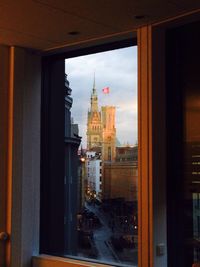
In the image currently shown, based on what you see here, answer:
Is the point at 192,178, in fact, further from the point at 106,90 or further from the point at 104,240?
the point at 106,90

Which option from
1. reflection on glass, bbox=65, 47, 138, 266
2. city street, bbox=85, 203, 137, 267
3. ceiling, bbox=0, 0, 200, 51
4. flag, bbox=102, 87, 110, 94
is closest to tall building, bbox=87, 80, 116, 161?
reflection on glass, bbox=65, 47, 138, 266

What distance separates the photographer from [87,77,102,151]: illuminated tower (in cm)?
554

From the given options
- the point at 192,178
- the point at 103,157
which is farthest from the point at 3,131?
the point at 192,178

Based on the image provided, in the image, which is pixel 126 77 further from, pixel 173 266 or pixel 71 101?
pixel 173 266

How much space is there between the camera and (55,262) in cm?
540

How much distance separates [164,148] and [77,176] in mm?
1393

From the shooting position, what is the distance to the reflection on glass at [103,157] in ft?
16.9

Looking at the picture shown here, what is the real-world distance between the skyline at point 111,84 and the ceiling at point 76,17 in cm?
36

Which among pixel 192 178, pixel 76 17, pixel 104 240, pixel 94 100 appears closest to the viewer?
pixel 76 17

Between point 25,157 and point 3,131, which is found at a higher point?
point 3,131

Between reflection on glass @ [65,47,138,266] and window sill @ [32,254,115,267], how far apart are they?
0.56 ft

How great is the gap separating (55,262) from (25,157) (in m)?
1.23

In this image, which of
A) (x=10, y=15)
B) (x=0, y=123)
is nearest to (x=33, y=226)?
(x=0, y=123)

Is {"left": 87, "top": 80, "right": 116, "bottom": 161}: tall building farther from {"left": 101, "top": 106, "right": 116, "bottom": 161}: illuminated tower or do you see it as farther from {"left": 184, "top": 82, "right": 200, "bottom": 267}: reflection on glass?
{"left": 184, "top": 82, "right": 200, "bottom": 267}: reflection on glass
